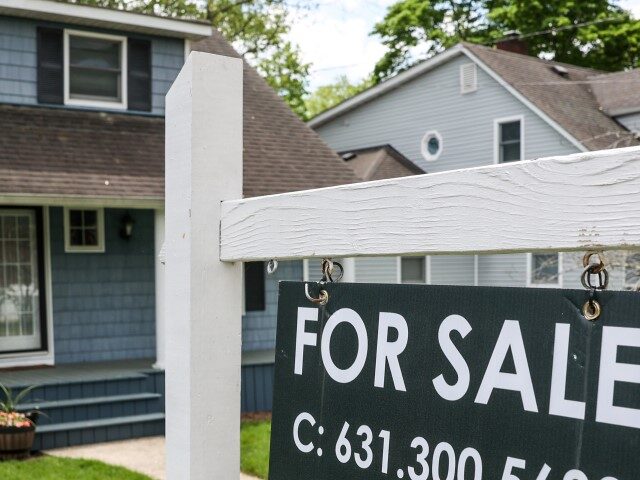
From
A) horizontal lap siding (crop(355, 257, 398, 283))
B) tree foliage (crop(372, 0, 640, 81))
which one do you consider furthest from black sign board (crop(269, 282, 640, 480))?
tree foliage (crop(372, 0, 640, 81))

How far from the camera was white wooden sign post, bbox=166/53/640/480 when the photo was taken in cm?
124

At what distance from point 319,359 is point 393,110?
20.2 metres

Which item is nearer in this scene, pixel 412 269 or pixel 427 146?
pixel 412 269

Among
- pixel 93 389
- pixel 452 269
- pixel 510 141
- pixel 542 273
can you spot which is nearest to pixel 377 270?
pixel 452 269

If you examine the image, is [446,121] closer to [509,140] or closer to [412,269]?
[509,140]

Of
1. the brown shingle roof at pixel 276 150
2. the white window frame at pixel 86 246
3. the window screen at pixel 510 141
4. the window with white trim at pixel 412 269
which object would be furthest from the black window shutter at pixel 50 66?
the window screen at pixel 510 141

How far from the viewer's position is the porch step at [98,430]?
30.9 feet

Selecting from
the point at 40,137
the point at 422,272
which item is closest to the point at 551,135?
the point at 422,272

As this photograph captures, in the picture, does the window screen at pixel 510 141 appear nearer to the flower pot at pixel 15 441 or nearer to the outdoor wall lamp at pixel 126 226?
the outdoor wall lamp at pixel 126 226

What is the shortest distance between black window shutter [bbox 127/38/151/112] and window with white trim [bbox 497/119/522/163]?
896 cm

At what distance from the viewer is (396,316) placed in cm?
134

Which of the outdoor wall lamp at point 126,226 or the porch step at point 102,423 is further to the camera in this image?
the outdoor wall lamp at point 126,226

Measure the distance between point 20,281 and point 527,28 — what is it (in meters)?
22.6

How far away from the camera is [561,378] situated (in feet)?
3.60
